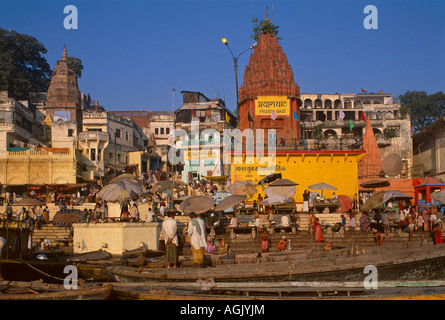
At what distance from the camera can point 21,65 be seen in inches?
2405

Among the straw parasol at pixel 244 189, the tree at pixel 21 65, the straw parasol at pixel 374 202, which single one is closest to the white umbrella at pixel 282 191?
the straw parasol at pixel 244 189

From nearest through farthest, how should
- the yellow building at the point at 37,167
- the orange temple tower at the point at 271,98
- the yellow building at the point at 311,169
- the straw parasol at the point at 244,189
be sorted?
the straw parasol at the point at 244,189 < the yellow building at the point at 311,169 < the orange temple tower at the point at 271,98 < the yellow building at the point at 37,167

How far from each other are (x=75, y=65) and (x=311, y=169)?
40.5 meters

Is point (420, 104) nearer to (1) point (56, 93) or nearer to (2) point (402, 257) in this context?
Answer: (1) point (56, 93)

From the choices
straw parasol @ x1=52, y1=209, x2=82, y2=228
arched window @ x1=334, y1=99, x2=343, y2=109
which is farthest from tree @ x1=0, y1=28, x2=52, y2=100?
arched window @ x1=334, y1=99, x2=343, y2=109

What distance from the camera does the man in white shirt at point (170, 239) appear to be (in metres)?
12.3

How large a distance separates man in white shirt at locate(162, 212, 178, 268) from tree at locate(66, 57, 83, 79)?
1980 inches

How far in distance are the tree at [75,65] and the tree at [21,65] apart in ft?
17.0

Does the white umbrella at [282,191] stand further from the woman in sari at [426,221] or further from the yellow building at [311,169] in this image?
the yellow building at [311,169]

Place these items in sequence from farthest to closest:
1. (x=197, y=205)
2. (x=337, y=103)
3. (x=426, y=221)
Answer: (x=337, y=103), (x=426, y=221), (x=197, y=205)
